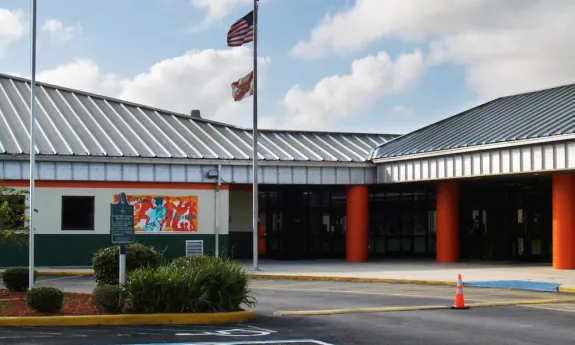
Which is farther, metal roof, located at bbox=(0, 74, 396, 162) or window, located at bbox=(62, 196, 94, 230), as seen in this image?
metal roof, located at bbox=(0, 74, 396, 162)

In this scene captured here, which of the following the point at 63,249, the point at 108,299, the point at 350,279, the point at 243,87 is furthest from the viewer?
the point at 63,249

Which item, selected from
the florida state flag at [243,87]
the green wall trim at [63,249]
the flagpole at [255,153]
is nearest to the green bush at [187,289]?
the flagpole at [255,153]

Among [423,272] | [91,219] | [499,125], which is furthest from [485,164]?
[91,219]

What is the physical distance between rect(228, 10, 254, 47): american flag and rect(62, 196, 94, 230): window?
817cm

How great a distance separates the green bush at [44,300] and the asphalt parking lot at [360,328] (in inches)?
43.1

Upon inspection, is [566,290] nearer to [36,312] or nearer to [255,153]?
[255,153]

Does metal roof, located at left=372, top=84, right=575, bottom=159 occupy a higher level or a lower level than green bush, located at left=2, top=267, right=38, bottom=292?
higher

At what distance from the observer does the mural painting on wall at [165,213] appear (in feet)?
108

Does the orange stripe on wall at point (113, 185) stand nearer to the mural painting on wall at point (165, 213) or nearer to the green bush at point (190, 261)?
the mural painting on wall at point (165, 213)

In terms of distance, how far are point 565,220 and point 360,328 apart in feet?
54.2

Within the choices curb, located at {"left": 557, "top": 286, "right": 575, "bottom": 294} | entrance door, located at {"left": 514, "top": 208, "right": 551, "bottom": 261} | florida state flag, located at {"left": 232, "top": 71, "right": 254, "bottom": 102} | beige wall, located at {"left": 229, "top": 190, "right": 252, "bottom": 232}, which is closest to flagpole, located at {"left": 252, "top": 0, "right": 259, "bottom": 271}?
florida state flag, located at {"left": 232, "top": 71, "right": 254, "bottom": 102}

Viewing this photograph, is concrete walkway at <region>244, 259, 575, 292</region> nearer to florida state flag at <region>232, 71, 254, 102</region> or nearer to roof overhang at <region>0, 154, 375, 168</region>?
roof overhang at <region>0, 154, 375, 168</region>

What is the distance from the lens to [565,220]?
29.6 m

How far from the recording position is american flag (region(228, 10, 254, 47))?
31.0m
